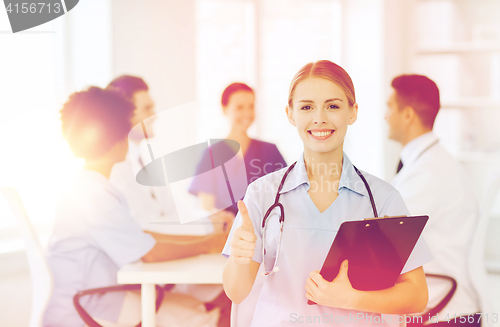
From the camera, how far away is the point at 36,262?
1210mm

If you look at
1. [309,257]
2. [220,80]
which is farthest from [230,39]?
[309,257]

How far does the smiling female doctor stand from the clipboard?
2.5 inches

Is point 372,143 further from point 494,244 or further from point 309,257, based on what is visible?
point 309,257

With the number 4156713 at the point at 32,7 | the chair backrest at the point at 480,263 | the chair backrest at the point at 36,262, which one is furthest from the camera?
the number 4156713 at the point at 32,7

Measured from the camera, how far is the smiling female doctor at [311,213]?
90 centimetres

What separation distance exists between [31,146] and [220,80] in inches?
47.1

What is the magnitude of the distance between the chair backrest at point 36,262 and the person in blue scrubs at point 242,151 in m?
0.78

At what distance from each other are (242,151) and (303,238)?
3.64 feet

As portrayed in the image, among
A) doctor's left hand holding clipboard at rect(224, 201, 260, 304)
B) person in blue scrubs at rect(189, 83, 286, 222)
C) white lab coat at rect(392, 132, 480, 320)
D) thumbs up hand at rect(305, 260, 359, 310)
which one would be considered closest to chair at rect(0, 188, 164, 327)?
doctor's left hand holding clipboard at rect(224, 201, 260, 304)

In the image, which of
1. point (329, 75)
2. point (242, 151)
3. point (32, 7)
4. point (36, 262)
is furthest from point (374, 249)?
point (32, 7)

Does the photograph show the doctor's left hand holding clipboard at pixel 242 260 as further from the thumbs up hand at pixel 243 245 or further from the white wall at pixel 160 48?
the white wall at pixel 160 48

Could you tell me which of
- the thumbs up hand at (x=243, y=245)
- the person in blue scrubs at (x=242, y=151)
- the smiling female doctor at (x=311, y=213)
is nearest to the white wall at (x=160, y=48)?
the person in blue scrubs at (x=242, y=151)

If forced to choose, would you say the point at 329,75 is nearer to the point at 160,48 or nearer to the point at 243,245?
the point at 243,245

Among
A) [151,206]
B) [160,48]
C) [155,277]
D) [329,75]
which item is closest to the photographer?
[329,75]
